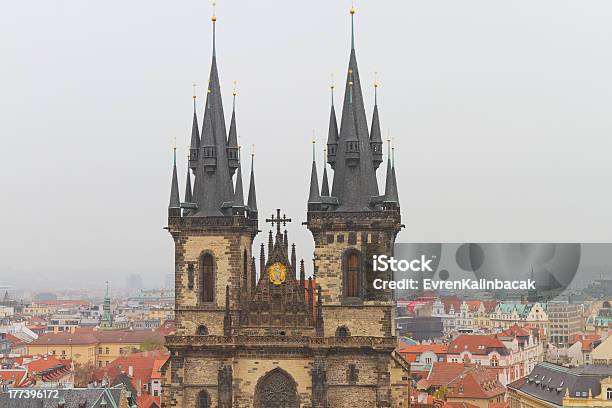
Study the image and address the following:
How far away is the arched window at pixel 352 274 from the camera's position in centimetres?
5784

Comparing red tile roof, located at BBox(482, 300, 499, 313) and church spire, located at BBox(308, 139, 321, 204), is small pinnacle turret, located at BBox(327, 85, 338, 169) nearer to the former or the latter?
church spire, located at BBox(308, 139, 321, 204)

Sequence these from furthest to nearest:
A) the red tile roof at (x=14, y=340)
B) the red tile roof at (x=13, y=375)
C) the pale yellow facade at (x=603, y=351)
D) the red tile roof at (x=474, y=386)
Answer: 1. the red tile roof at (x=14, y=340)
2. the red tile roof at (x=13, y=375)
3. the red tile roof at (x=474, y=386)
4. the pale yellow facade at (x=603, y=351)

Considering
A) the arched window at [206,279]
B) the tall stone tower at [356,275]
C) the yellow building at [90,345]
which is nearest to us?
the tall stone tower at [356,275]

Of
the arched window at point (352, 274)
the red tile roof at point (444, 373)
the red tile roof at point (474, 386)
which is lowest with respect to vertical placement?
the red tile roof at point (474, 386)

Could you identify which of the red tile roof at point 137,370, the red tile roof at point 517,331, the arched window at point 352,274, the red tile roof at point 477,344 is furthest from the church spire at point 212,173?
the red tile roof at point 517,331

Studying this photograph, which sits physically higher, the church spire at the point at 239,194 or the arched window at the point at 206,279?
the church spire at the point at 239,194

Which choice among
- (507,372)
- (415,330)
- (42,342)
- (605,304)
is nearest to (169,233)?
(605,304)

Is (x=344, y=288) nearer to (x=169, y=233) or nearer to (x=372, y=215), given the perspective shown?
(x=372, y=215)

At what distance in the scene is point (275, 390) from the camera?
5862 centimetres

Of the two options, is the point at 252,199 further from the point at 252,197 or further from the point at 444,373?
the point at 444,373

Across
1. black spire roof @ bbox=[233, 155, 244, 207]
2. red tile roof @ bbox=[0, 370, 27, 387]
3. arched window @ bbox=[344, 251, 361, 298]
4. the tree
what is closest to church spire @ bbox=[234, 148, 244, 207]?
black spire roof @ bbox=[233, 155, 244, 207]

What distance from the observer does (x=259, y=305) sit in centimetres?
5897

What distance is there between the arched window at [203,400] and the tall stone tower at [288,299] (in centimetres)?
8

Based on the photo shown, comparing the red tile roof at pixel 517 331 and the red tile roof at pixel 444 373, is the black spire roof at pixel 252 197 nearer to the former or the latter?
the red tile roof at pixel 444 373
